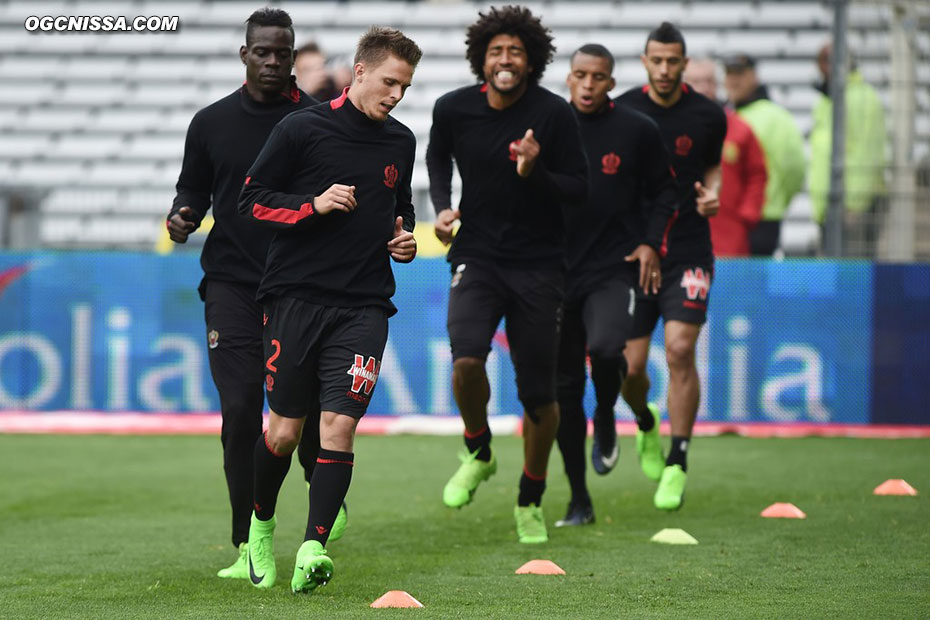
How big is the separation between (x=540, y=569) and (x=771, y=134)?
832cm

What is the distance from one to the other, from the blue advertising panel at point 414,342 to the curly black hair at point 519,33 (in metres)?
5.58

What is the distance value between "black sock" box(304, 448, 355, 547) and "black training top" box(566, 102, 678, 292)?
96.0 inches

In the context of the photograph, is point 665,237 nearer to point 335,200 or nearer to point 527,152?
point 527,152

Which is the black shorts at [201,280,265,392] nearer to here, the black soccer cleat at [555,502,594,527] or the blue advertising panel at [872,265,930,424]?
the black soccer cleat at [555,502,594,527]

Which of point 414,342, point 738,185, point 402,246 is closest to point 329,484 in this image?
point 402,246

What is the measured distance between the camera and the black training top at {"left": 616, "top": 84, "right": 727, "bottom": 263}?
26.3 feet

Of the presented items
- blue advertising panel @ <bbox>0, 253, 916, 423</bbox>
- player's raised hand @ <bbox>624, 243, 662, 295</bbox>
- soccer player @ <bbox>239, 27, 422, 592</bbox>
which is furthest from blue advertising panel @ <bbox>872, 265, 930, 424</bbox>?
soccer player @ <bbox>239, 27, 422, 592</bbox>

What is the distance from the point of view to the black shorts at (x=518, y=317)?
6570 millimetres

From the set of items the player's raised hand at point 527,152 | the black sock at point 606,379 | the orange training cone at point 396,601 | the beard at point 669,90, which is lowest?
the orange training cone at point 396,601

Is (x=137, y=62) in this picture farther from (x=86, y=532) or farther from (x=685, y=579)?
(x=685, y=579)

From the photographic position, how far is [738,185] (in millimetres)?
12352

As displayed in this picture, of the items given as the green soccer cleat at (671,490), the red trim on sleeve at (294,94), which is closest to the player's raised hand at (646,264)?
the green soccer cleat at (671,490)

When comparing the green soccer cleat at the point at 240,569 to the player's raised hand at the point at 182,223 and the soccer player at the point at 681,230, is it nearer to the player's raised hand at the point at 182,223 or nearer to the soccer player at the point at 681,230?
the player's raised hand at the point at 182,223

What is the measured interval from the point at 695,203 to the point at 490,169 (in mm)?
1774
